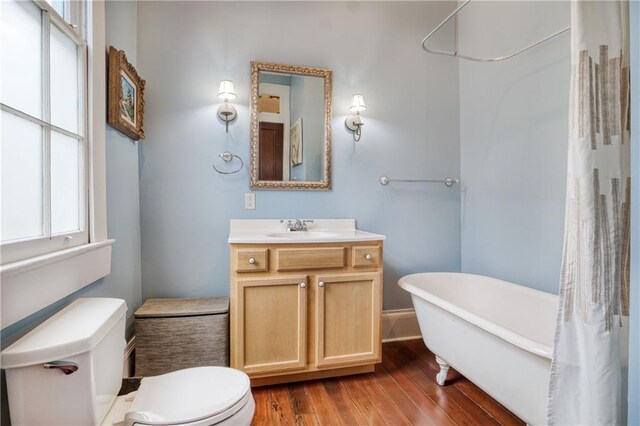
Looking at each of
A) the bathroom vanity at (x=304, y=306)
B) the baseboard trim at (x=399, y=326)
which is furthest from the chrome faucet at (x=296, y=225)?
the baseboard trim at (x=399, y=326)

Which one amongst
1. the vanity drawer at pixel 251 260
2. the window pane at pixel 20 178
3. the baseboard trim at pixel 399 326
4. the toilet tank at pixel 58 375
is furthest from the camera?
the baseboard trim at pixel 399 326

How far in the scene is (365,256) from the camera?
1.92 meters

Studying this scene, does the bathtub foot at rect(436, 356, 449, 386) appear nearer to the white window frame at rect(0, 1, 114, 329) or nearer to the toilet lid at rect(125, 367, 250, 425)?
the toilet lid at rect(125, 367, 250, 425)

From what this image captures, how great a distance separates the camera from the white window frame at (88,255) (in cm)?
87

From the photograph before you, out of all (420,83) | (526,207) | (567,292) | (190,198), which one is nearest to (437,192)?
(526,207)

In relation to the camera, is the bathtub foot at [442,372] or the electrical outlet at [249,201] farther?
the electrical outlet at [249,201]

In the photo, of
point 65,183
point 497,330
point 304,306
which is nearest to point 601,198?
point 497,330

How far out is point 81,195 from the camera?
137cm

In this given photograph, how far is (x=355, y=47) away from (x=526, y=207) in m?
1.75

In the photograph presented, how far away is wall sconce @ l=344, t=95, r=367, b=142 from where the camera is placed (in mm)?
2342

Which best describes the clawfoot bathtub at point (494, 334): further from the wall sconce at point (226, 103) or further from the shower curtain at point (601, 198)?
the wall sconce at point (226, 103)

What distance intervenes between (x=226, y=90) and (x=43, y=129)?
1163 mm

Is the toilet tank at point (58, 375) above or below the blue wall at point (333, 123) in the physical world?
below

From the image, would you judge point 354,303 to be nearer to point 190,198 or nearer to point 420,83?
point 190,198
